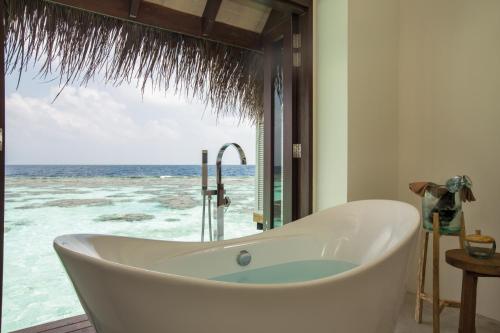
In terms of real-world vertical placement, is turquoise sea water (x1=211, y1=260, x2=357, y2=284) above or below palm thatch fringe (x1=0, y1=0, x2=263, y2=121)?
below

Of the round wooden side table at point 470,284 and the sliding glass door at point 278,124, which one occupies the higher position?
the sliding glass door at point 278,124

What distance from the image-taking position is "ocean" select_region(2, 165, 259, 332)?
217cm

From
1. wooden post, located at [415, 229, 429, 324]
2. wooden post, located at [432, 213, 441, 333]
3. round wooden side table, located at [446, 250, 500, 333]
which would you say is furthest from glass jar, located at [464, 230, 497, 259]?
wooden post, located at [415, 229, 429, 324]

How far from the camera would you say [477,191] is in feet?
5.61

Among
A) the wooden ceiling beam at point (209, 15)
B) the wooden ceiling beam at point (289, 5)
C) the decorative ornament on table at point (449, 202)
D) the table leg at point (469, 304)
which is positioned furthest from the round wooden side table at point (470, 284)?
the wooden ceiling beam at point (209, 15)

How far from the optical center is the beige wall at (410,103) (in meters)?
1.67

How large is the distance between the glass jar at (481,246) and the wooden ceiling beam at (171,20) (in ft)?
5.68

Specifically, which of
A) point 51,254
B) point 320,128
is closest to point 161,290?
point 320,128

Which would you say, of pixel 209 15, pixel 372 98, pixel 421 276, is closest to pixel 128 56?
pixel 209 15

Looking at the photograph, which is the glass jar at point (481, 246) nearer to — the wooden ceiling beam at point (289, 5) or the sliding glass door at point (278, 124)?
the sliding glass door at point (278, 124)

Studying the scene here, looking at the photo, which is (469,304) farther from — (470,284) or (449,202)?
(449,202)

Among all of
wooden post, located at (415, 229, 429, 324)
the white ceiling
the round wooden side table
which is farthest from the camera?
the white ceiling

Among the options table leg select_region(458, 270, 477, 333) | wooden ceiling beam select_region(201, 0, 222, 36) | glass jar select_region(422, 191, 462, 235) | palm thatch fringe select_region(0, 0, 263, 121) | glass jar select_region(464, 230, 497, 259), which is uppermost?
wooden ceiling beam select_region(201, 0, 222, 36)

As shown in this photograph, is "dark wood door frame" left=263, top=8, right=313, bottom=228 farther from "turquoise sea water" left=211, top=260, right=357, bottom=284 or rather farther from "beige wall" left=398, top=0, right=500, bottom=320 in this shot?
"beige wall" left=398, top=0, right=500, bottom=320
